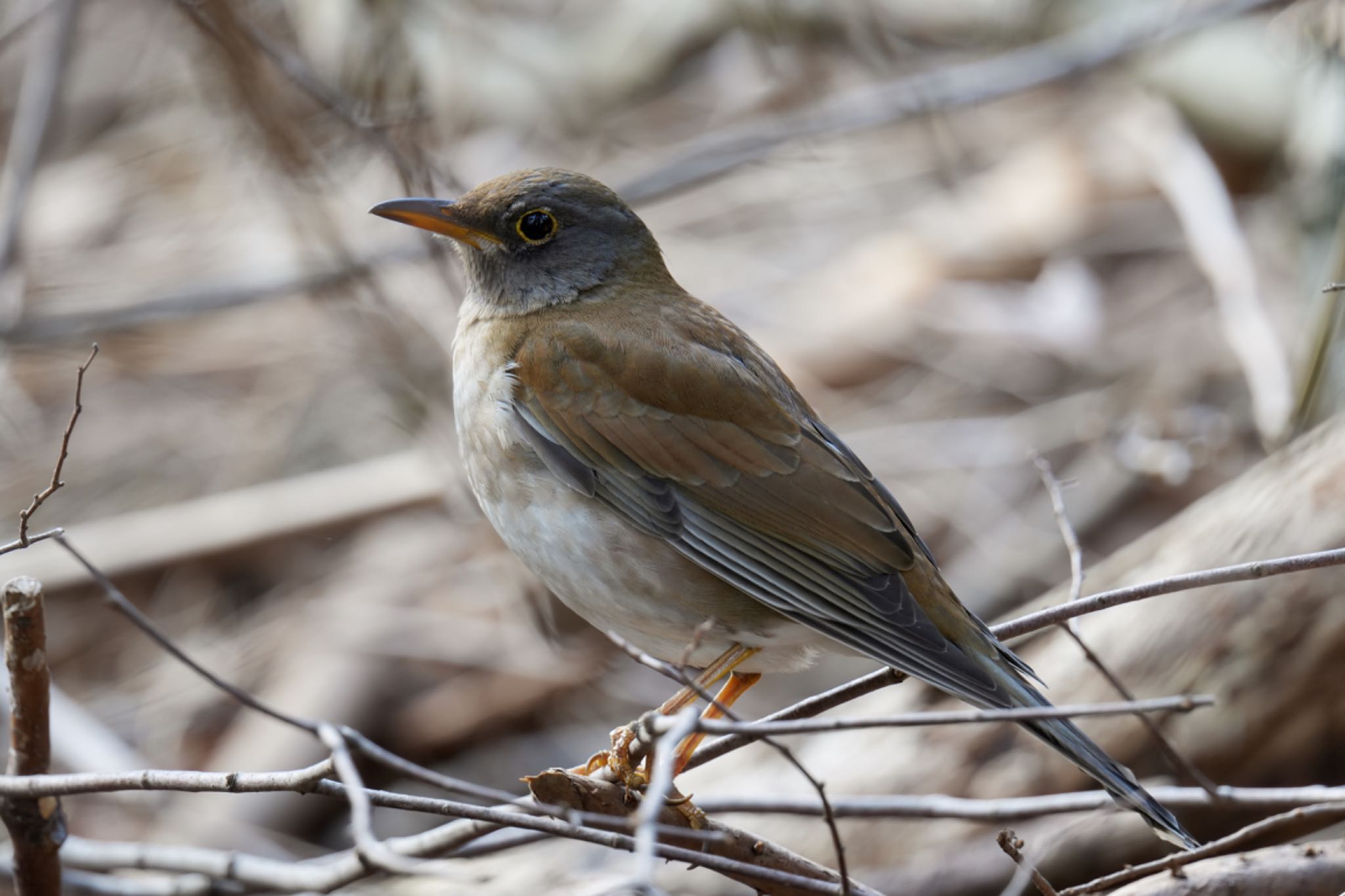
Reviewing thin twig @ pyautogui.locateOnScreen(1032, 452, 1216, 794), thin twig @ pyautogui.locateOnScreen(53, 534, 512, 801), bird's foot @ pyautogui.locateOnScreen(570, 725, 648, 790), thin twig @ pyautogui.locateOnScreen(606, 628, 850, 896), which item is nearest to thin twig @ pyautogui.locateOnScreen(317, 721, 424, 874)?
thin twig @ pyautogui.locateOnScreen(53, 534, 512, 801)

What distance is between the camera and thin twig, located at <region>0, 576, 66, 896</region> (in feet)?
10.4

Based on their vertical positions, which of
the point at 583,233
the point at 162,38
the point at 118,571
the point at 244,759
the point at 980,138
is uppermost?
the point at 162,38

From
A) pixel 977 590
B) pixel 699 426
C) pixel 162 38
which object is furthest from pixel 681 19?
pixel 699 426

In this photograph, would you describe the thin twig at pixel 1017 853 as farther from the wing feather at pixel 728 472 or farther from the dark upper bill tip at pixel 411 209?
the dark upper bill tip at pixel 411 209

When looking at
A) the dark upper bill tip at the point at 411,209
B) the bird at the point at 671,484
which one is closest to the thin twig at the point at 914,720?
the bird at the point at 671,484

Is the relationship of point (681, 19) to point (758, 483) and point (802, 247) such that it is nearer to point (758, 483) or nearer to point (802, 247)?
point (802, 247)

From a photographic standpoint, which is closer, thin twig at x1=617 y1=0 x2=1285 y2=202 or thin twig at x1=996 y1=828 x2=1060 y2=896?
thin twig at x1=996 y1=828 x2=1060 y2=896

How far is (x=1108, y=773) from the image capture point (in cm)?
306

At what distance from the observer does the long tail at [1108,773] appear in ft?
9.88

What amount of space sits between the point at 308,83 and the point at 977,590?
13.1 feet

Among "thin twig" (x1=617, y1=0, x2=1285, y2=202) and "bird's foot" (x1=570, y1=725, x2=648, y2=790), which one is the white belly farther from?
"thin twig" (x1=617, y1=0, x2=1285, y2=202)

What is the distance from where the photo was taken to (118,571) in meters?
6.99

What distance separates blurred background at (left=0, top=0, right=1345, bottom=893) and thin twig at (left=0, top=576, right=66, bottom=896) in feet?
4.98

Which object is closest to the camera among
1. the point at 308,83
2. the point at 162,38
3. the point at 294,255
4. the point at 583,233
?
the point at 583,233
